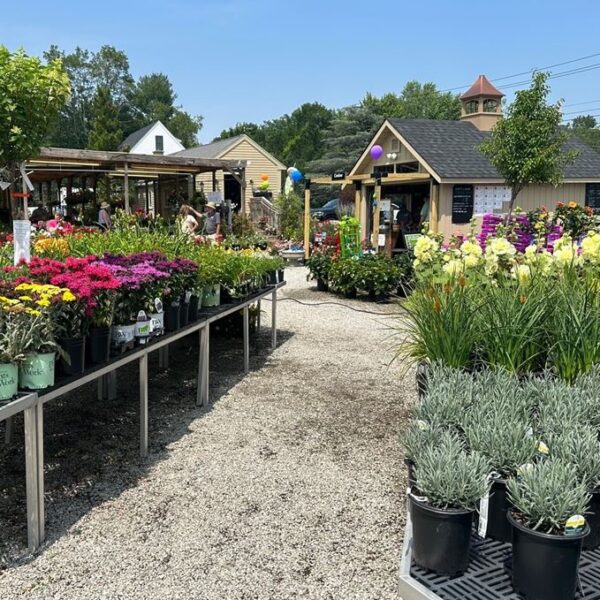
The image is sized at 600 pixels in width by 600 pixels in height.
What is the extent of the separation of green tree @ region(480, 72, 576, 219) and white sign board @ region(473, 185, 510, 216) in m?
1.52

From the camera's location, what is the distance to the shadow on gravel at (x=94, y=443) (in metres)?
2.97

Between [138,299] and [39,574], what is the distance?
1631mm

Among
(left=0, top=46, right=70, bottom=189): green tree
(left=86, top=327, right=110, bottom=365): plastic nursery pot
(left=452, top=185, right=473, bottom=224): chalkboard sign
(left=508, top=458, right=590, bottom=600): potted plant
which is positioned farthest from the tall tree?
(left=508, top=458, right=590, bottom=600): potted plant

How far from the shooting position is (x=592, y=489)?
2178 mm

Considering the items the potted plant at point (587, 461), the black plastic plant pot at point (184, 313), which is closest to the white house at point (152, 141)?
the black plastic plant pot at point (184, 313)

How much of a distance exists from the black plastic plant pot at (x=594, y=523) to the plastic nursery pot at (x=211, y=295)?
351 cm

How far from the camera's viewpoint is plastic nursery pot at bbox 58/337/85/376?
2.93 metres

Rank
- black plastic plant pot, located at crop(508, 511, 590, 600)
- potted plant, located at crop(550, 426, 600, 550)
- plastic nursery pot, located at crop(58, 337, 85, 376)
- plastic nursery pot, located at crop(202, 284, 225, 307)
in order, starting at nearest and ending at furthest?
black plastic plant pot, located at crop(508, 511, 590, 600)
potted plant, located at crop(550, 426, 600, 550)
plastic nursery pot, located at crop(58, 337, 85, 376)
plastic nursery pot, located at crop(202, 284, 225, 307)

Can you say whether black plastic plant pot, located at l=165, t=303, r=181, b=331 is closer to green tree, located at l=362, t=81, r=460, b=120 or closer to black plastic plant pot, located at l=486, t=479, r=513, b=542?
black plastic plant pot, located at l=486, t=479, r=513, b=542

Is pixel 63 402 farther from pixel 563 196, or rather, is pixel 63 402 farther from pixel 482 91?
pixel 482 91

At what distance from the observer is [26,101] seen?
4391 millimetres

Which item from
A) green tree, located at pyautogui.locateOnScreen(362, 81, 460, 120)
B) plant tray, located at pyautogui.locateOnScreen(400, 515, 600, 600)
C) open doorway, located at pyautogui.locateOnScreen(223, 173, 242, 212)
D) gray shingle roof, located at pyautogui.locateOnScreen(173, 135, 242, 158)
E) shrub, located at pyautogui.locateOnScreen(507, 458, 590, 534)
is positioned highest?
green tree, located at pyautogui.locateOnScreen(362, 81, 460, 120)

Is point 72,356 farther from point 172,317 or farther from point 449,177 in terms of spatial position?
point 449,177

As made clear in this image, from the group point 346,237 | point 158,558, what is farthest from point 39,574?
point 346,237
